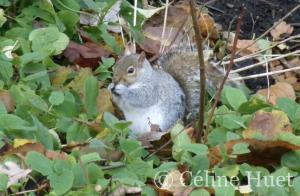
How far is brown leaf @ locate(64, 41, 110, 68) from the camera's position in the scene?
16.1 ft

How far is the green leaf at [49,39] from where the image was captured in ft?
15.3

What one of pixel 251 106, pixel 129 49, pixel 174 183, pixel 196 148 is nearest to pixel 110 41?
pixel 129 49

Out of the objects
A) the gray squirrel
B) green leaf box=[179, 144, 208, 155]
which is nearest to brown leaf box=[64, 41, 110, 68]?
the gray squirrel

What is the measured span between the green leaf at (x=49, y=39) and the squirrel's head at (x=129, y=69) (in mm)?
299

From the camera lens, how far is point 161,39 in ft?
17.4

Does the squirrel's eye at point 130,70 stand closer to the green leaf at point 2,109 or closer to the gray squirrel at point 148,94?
the gray squirrel at point 148,94

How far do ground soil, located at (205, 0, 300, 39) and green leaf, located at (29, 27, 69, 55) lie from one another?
4.15 ft

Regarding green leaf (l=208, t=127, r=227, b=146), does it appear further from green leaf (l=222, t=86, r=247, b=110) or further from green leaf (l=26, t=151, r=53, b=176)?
green leaf (l=26, t=151, r=53, b=176)

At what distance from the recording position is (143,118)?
4465mm

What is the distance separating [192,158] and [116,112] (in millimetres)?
694

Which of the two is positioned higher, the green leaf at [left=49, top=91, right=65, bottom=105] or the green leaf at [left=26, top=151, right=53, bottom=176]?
the green leaf at [left=49, top=91, right=65, bottom=105]

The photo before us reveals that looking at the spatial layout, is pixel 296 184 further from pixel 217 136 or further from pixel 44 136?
pixel 44 136

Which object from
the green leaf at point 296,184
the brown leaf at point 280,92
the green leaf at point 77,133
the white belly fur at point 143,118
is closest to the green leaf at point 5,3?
the white belly fur at point 143,118

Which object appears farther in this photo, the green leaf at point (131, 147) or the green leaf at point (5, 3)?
the green leaf at point (5, 3)
